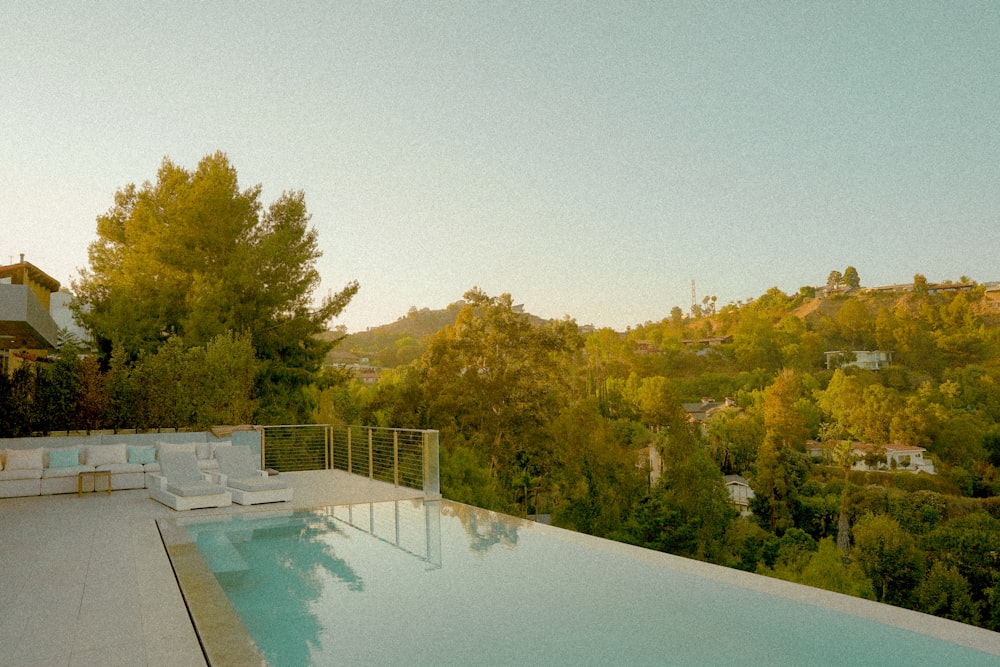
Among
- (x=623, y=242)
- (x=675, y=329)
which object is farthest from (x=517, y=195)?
(x=675, y=329)

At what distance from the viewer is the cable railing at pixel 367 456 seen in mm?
9789

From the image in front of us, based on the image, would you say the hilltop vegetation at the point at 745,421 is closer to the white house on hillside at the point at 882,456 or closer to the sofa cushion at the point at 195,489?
the white house on hillside at the point at 882,456

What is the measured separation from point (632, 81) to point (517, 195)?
22.2 ft

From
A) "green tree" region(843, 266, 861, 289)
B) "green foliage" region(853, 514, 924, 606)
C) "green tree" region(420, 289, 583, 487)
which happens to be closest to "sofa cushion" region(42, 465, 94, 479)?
"green tree" region(420, 289, 583, 487)

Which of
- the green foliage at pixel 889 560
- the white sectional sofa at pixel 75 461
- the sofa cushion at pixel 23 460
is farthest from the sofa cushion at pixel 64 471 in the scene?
the green foliage at pixel 889 560

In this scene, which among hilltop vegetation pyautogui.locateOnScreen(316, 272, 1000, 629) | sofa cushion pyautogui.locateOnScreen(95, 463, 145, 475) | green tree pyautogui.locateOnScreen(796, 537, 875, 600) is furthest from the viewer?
green tree pyautogui.locateOnScreen(796, 537, 875, 600)

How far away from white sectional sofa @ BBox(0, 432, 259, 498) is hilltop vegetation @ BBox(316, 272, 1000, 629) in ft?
42.8

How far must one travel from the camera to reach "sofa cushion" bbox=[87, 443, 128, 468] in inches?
409

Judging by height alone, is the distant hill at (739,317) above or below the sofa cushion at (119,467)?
above

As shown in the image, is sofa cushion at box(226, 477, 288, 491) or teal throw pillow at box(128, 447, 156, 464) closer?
sofa cushion at box(226, 477, 288, 491)

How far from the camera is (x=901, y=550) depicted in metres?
40.9

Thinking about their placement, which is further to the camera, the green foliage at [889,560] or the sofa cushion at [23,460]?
the green foliage at [889,560]

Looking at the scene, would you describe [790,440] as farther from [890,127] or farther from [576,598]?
[576,598]

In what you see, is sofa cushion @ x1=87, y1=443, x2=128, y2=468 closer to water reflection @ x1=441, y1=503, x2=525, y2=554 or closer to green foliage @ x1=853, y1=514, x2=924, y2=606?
water reflection @ x1=441, y1=503, x2=525, y2=554
